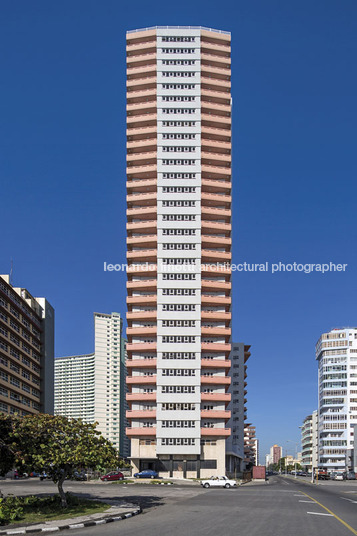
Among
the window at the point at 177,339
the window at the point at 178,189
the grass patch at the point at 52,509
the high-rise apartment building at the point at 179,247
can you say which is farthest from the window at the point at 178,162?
the grass patch at the point at 52,509

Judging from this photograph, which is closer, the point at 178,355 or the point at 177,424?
the point at 177,424

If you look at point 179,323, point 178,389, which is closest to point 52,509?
point 178,389

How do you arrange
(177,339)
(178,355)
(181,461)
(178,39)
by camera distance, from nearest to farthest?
(181,461)
(178,355)
(177,339)
(178,39)

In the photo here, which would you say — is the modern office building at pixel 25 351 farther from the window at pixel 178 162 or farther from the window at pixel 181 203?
the window at pixel 178 162

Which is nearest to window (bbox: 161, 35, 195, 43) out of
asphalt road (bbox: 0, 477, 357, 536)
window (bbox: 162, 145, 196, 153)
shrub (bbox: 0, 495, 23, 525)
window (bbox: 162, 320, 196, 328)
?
window (bbox: 162, 145, 196, 153)

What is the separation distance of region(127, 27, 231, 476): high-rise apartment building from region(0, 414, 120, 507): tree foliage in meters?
66.1

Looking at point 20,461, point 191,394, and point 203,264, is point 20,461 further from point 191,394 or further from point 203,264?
point 203,264

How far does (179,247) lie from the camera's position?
360ft

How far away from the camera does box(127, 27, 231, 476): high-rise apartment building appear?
103m

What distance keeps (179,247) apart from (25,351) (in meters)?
45.7

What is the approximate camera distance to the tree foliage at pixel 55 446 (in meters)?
34.9

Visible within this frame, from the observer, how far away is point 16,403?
120 metres

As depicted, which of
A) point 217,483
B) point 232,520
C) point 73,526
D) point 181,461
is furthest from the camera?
point 181,461

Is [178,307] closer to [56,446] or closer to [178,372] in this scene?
[178,372]
